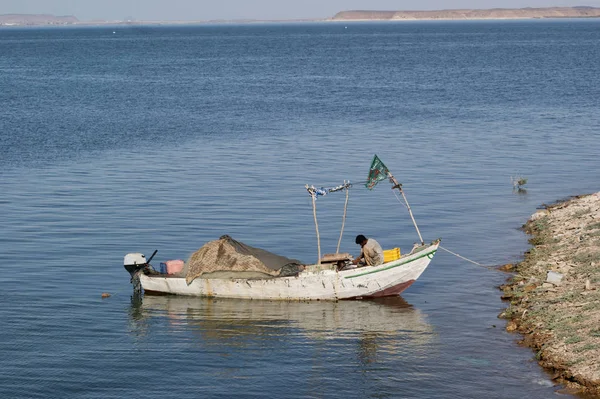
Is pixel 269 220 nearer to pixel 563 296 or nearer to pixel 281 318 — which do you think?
pixel 281 318

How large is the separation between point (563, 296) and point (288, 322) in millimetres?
6636

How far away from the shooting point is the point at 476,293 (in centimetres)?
2497

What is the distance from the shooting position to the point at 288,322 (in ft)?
75.8

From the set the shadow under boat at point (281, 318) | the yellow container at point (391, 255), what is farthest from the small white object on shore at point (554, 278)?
the yellow container at point (391, 255)

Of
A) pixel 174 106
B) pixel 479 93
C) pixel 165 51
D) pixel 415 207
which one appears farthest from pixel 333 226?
pixel 165 51

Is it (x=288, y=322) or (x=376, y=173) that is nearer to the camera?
(x=288, y=322)

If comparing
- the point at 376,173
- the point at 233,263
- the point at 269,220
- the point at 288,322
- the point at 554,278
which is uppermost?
the point at 376,173

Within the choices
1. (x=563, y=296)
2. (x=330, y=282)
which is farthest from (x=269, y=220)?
(x=563, y=296)

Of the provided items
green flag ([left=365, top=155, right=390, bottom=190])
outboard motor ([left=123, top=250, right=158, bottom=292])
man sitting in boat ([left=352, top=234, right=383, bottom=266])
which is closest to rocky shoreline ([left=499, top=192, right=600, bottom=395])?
man sitting in boat ([left=352, top=234, right=383, bottom=266])

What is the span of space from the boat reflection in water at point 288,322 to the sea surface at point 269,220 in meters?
0.07

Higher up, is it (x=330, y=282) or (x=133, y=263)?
(x=133, y=263)

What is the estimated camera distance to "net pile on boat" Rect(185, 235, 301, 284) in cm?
2459

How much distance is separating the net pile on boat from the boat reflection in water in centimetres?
76

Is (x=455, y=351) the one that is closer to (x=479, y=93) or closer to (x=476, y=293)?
(x=476, y=293)
